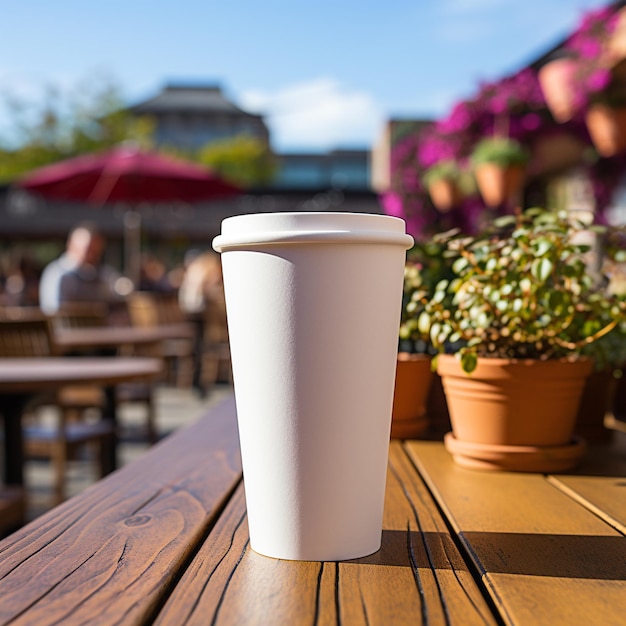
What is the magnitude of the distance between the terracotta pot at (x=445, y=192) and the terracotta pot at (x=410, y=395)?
18.9ft

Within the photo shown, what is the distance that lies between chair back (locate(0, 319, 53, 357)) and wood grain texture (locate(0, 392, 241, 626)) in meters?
2.40

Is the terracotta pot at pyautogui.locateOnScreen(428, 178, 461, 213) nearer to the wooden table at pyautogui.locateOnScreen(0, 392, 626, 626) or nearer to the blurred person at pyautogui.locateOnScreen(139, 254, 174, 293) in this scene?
the blurred person at pyautogui.locateOnScreen(139, 254, 174, 293)

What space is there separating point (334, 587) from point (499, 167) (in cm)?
536

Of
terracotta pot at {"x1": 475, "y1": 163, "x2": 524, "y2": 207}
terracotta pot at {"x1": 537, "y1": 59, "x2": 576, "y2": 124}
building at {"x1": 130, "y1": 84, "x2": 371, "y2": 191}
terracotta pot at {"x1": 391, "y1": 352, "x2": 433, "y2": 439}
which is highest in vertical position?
building at {"x1": 130, "y1": 84, "x2": 371, "y2": 191}

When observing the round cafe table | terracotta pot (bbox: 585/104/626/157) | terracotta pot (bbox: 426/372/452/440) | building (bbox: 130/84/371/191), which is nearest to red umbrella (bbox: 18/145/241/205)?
terracotta pot (bbox: 585/104/626/157)

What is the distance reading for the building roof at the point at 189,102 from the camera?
5472cm

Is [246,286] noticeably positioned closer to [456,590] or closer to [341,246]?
[341,246]

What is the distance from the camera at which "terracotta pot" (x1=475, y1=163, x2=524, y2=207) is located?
5.72 m

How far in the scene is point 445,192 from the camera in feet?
23.0

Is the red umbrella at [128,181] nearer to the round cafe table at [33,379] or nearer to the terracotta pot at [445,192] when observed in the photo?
the terracotta pot at [445,192]

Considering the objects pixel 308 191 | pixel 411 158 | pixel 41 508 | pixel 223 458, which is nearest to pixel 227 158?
pixel 308 191

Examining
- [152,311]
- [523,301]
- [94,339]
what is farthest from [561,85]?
[523,301]

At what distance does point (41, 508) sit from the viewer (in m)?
3.66

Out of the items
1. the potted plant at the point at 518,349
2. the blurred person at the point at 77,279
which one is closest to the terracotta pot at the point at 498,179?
the blurred person at the point at 77,279
